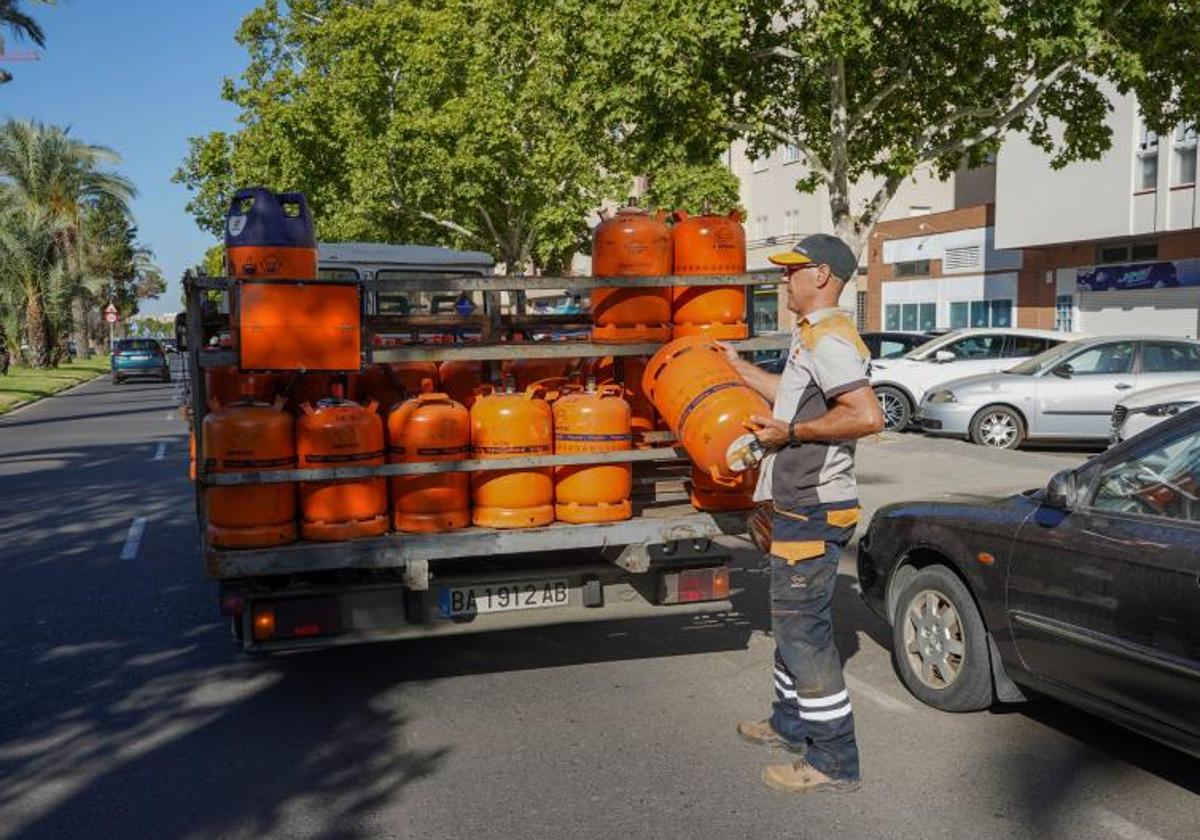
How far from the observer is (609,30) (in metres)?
14.0

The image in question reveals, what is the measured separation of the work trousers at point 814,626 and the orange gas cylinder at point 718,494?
104 centimetres

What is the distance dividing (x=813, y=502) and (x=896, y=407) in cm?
1350

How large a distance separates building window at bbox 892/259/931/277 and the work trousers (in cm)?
3447

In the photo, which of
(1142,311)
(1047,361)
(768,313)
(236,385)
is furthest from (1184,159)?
(236,385)

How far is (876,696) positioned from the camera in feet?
17.4

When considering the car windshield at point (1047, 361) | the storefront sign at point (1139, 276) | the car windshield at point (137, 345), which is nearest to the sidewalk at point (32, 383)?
the car windshield at point (137, 345)

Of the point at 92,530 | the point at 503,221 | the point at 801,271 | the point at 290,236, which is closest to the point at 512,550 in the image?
the point at 801,271

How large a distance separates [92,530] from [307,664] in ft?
16.5

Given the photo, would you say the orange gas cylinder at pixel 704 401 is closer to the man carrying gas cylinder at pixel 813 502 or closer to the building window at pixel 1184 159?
the man carrying gas cylinder at pixel 813 502

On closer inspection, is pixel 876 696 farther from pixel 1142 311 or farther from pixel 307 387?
pixel 1142 311

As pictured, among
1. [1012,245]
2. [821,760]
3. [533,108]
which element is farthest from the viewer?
[1012,245]

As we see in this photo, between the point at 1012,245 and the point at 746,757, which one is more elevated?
the point at 1012,245

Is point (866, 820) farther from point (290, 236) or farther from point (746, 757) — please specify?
point (290, 236)

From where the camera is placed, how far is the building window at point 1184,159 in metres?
25.0
